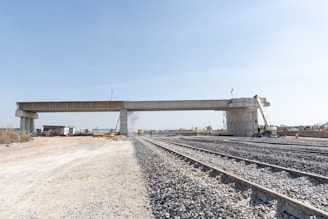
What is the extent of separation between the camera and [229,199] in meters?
5.72

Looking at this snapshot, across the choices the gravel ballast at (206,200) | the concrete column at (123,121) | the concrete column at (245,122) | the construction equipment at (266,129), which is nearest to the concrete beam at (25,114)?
the concrete column at (123,121)

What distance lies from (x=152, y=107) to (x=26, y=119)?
3179 centimetres

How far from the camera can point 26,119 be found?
6894 cm

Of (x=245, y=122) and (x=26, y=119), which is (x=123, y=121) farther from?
(x=245, y=122)

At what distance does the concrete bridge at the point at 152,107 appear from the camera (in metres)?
61.3

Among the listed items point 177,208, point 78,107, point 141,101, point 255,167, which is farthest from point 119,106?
point 177,208

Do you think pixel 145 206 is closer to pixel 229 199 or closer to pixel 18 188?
pixel 229 199

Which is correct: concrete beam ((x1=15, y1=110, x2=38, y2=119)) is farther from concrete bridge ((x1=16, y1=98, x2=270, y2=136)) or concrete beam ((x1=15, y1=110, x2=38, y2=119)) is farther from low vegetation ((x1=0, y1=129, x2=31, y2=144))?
low vegetation ((x1=0, y1=129, x2=31, y2=144))

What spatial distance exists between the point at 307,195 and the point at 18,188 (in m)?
8.09

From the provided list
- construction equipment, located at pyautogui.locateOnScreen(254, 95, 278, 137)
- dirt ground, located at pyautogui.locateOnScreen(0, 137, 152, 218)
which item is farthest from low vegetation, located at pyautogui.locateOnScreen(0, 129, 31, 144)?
construction equipment, located at pyautogui.locateOnScreen(254, 95, 278, 137)

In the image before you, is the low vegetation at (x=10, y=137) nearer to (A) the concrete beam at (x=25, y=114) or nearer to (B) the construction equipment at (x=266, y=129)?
(A) the concrete beam at (x=25, y=114)

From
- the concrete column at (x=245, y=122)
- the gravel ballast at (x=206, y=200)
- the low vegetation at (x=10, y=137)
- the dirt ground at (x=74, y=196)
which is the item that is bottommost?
the dirt ground at (x=74, y=196)

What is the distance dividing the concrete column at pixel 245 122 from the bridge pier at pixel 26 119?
1967 inches

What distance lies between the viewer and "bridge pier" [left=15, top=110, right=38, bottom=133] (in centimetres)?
6562
